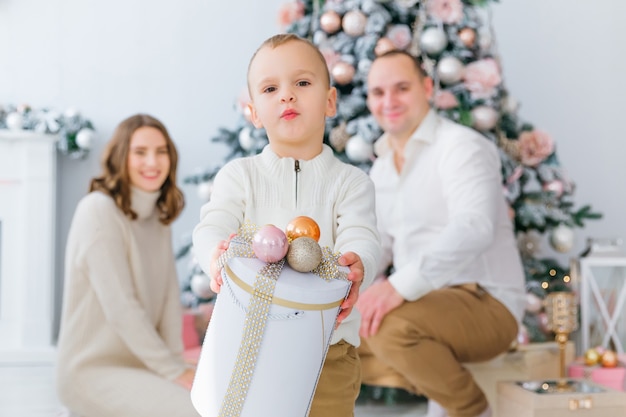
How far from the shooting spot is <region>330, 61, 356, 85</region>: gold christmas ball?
10.5ft

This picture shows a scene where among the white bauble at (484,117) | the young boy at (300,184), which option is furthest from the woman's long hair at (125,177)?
the white bauble at (484,117)

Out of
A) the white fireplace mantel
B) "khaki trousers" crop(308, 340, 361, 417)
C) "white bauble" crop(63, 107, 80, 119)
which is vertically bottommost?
the white fireplace mantel

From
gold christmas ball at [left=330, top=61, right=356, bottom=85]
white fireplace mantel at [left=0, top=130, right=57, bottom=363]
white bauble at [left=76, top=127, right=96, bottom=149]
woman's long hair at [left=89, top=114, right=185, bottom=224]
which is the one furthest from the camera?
white bauble at [left=76, top=127, right=96, bottom=149]

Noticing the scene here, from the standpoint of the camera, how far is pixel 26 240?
4.49m

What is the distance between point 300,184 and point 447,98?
6.73 ft

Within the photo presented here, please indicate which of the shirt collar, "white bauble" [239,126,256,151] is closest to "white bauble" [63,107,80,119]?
"white bauble" [239,126,256,151]

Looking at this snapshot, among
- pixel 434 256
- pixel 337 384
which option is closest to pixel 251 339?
pixel 337 384

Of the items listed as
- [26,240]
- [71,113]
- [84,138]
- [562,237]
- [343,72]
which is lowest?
[26,240]

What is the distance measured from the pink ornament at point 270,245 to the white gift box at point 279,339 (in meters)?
0.02

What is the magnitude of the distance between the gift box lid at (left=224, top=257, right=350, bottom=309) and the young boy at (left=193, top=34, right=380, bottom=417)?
14cm

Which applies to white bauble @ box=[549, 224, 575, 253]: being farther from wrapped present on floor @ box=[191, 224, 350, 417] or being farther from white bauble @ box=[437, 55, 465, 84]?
wrapped present on floor @ box=[191, 224, 350, 417]

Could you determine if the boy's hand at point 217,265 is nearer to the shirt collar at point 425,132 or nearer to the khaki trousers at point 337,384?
the khaki trousers at point 337,384

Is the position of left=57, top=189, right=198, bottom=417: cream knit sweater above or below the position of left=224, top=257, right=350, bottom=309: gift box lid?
below

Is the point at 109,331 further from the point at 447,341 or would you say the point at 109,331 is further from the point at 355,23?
the point at 355,23
